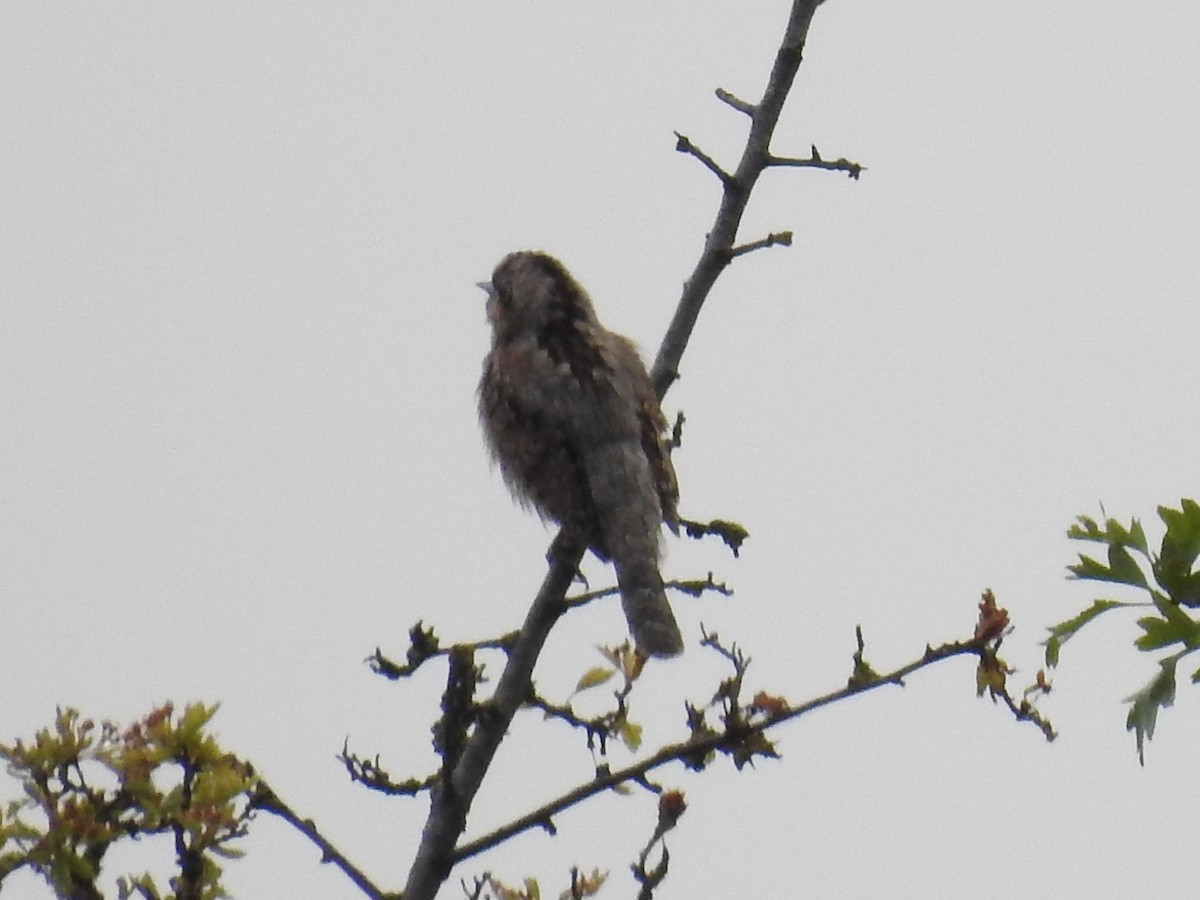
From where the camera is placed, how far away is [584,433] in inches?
249

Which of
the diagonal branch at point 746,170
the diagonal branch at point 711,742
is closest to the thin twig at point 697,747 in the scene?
the diagonal branch at point 711,742

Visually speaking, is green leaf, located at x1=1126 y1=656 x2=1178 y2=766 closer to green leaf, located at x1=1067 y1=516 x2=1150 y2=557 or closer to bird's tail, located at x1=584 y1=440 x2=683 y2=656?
green leaf, located at x1=1067 y1=516 x2=1150 y2=557

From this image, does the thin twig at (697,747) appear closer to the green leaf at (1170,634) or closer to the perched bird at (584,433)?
the green leaf at (1170,634)

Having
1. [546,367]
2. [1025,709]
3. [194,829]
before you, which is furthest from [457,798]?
[546,367]

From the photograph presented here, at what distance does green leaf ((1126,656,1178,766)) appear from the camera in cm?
310

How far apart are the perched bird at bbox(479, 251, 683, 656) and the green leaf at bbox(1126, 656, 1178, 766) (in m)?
2.67

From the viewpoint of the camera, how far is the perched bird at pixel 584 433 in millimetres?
6078

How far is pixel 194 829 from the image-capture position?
3738mm

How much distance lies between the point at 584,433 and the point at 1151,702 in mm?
3441

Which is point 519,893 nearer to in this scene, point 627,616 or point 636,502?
point 627,616

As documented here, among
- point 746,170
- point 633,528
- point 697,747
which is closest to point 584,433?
point 633,528

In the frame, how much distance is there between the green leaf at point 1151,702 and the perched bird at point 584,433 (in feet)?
8.77

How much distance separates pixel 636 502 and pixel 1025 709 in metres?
2.39

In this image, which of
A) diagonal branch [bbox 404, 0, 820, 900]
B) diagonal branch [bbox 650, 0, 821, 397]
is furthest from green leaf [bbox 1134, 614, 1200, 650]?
diagonal branch [bbox 650, 0, 821, 397]
